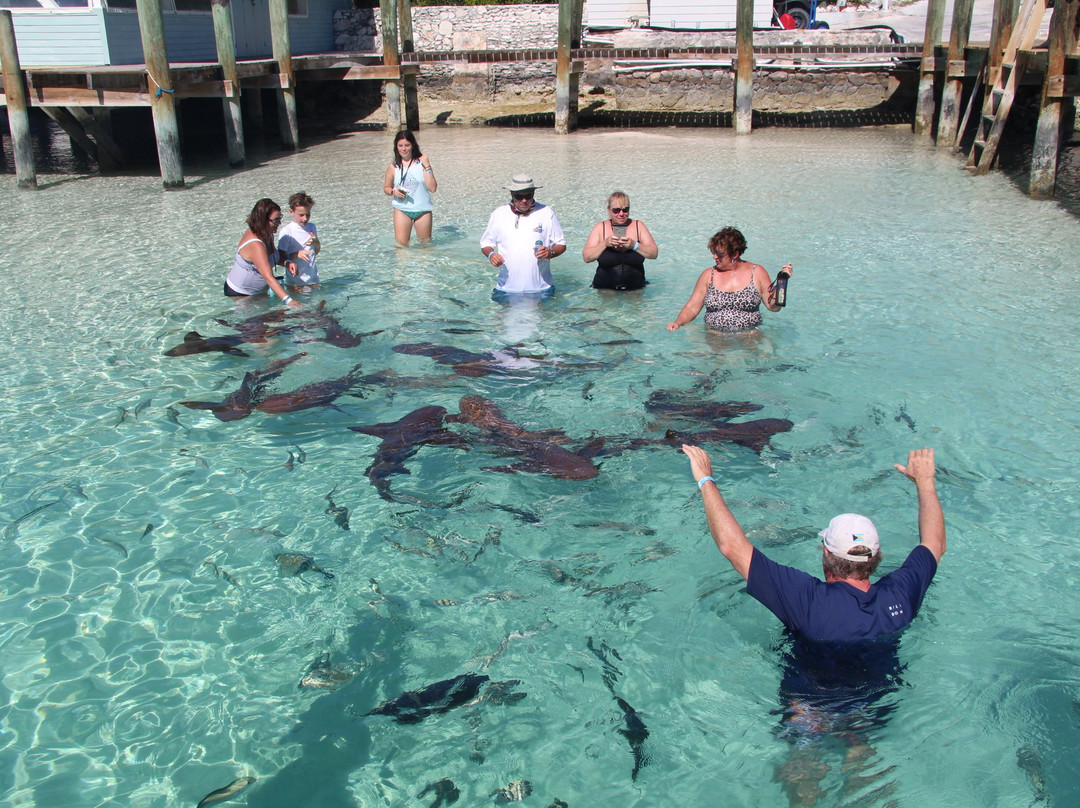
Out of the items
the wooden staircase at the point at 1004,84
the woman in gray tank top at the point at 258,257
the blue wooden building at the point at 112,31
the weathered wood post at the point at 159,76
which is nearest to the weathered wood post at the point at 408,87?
the blue wooden building at the point at 112,31

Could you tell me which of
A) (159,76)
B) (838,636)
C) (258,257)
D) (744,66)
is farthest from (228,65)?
(838,636)

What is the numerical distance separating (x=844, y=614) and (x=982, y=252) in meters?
8.76

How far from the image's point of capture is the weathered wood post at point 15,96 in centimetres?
1535

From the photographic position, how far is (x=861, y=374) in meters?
7.88

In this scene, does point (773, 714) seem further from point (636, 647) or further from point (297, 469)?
point (297, 469)

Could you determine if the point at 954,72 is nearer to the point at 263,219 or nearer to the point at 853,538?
the point at 263,219

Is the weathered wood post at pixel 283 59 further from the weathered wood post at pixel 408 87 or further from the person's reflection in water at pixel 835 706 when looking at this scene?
the person's reflection in water at pixel 835 706

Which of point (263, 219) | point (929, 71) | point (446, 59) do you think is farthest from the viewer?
point (446, 59)

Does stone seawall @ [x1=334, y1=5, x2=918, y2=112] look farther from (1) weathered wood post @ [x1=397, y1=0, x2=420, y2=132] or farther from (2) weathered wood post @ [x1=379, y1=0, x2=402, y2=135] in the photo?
(2) weathered wood post @ [x1=379, y1=0, x2=402, y2=135]

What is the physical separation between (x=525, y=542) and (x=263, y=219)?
542 centimetres

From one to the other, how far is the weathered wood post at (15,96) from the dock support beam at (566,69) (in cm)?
1134

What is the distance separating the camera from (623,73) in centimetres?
2498

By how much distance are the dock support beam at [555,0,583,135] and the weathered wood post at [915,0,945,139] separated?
8.08 meters

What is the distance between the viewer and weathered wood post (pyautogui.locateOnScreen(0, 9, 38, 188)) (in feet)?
50.4
